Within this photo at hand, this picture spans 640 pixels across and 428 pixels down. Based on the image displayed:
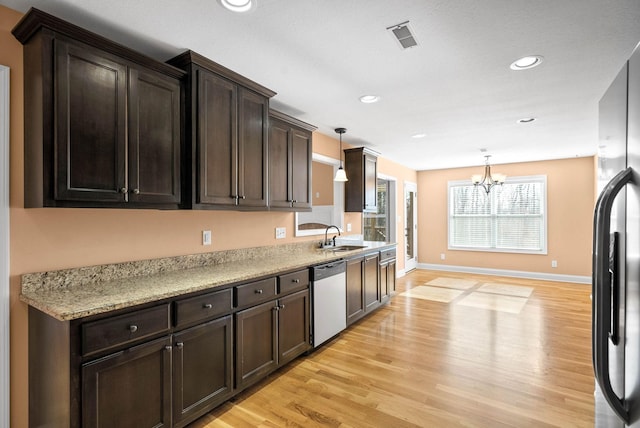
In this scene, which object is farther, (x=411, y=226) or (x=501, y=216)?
(x=411, y=226)

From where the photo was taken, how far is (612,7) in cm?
177

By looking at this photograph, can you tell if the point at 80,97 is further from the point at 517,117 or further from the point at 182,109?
the point at 517,117

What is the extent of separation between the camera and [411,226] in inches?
309

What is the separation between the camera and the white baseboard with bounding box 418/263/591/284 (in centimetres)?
637

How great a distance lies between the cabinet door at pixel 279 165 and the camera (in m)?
3.16

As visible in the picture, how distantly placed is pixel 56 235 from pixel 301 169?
7.30ft

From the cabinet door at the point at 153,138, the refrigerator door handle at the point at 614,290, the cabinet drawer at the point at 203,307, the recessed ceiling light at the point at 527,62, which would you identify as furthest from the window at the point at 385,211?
the refrigerator door handle at the point at 614,290

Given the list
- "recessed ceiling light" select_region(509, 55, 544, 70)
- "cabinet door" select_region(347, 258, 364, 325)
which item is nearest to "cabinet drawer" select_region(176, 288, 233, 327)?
"cabinet door" select_region(347, 258, 364, 325)

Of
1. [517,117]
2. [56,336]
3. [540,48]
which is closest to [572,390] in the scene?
[540,48]

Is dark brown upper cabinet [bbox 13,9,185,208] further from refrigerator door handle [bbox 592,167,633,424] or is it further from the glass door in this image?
the glass door

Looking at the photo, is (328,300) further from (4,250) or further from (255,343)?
(4,250)

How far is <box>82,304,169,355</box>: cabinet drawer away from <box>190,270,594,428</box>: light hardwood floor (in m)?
0.82

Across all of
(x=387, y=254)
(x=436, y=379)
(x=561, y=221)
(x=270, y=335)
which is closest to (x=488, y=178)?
(x=561, y=221)

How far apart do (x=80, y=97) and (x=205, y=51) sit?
88 centimetres
